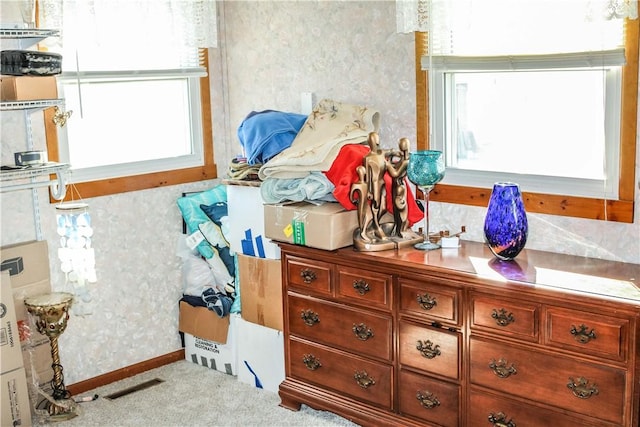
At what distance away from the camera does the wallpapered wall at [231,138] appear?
12.3ft

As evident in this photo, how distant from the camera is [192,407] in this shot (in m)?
3.92

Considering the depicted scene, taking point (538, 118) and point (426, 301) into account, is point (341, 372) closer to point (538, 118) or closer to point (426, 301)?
point (426, 301)

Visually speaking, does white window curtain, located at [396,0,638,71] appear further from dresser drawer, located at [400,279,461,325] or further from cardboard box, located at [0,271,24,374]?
cardboard box, located at [0,271,24,374]

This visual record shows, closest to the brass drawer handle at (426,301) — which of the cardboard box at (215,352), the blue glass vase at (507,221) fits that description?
the blue glass vase at (507,221)

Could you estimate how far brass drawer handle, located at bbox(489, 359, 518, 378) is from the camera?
2941mm

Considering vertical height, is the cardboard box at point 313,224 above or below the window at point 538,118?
below

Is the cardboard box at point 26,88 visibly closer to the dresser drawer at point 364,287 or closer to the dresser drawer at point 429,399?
the dresser drawer at point 364,287

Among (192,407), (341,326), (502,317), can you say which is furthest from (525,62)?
(192,407)

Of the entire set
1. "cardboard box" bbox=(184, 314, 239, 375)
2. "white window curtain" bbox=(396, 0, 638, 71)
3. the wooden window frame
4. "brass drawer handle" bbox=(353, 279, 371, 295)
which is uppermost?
"white window curtain" bbox=(396, 0, 638, 71)

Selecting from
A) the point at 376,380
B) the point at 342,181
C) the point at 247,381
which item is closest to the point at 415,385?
the point at 376,380

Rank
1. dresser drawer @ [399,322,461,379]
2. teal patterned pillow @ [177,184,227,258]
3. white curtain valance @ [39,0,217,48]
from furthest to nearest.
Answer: teal patterned pillow @ [177,184,227,258]
white curtain valance @ [39,0,217,48]
dresser drawer @ [399,322,461,379]

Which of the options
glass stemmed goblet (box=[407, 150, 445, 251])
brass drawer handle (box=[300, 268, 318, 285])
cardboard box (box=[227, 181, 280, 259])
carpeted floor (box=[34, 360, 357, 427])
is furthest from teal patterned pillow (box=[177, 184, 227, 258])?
glass stemmed goblet (box=[407, 150, 445, 251])

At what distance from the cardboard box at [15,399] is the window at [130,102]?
989 mm

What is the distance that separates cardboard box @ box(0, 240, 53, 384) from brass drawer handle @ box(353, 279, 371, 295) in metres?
1.56
